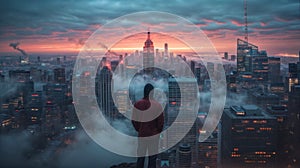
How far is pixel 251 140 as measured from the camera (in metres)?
12.0

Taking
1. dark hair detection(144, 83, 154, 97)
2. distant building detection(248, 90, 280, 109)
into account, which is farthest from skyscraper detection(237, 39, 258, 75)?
dark hair detection(144, 83, 154, 97)

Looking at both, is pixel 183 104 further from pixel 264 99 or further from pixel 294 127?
pixel 294 127

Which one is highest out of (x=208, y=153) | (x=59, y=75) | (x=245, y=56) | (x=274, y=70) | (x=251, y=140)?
(x=245, y=56)

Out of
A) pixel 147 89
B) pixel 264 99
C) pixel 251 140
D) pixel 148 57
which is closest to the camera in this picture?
pixel 147 89

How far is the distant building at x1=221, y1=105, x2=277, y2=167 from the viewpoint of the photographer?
1189cm

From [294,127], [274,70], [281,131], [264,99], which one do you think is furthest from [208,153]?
[274,70]

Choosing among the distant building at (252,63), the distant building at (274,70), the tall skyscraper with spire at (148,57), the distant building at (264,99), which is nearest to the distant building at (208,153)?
the distant building at (264,99)

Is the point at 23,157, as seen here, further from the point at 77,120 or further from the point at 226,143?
the point at 226,143

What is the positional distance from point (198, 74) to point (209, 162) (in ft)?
14.9

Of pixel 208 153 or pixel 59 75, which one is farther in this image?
pixel 59 75

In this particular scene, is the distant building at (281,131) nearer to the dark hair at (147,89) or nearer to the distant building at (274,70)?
the distant building at (274,70)

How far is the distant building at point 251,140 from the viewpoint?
39.0 feet

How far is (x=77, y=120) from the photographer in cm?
1201

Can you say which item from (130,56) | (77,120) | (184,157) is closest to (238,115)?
(184,157)
